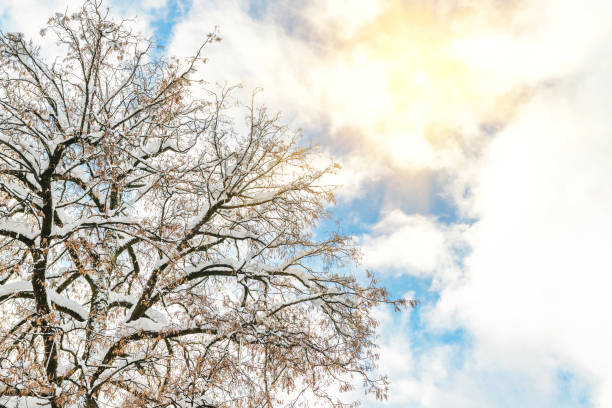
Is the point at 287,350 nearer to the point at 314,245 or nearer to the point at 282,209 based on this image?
the point at 314,245

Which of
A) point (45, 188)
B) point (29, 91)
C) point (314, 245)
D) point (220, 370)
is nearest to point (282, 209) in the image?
point (314, 245)

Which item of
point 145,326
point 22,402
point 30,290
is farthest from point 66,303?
point 22,402

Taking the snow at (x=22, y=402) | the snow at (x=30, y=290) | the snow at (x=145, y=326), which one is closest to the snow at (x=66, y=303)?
the snow at (x=30, y=290)

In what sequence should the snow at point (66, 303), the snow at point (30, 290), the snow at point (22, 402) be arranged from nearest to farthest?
the snow at point (22, 402) < the snow at point (30, 290) < the snow at point (66, 303)

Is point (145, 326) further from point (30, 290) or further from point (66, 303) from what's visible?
point (30, 290)

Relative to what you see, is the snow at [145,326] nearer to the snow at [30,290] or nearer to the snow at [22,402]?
the snow at [30,290]

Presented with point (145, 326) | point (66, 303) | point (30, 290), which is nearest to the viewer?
point (30, 290)

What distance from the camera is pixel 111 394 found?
7.70m

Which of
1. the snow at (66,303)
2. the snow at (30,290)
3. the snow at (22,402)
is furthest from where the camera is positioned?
the snow at (66,303)

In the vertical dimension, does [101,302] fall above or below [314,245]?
below

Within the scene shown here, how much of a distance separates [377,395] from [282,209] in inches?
176

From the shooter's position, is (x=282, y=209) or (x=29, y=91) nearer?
(x=29, y=91)

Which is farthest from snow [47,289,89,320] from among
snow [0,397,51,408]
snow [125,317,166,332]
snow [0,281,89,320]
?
snow [0,397,51,408]

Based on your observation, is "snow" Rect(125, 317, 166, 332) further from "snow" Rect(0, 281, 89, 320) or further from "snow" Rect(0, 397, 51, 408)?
"snow" Rect(0, 397, 51, 408)
